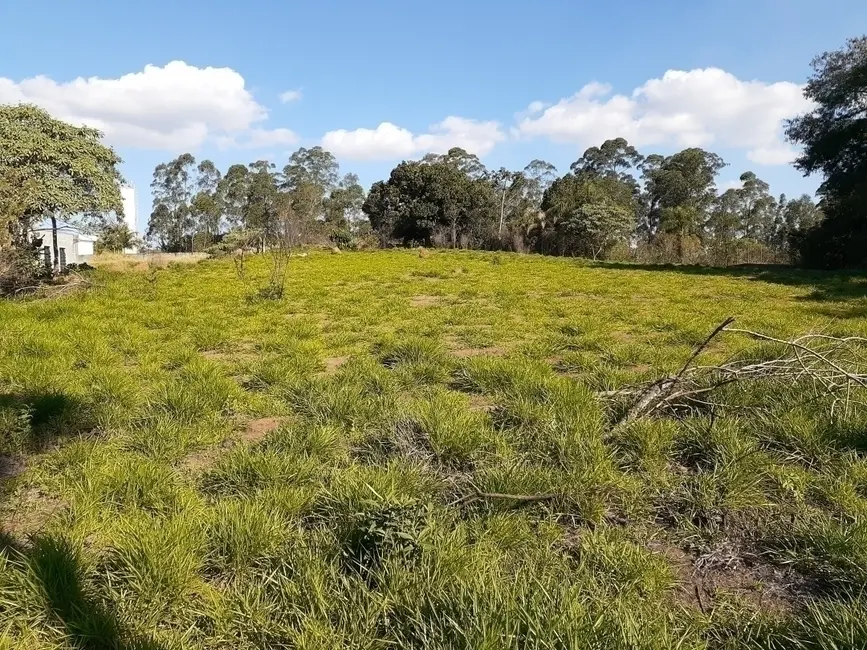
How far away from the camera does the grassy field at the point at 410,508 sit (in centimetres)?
169

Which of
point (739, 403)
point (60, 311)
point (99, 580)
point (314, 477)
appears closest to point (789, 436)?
point (739, 403)

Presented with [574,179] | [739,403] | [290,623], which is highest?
[574,179]

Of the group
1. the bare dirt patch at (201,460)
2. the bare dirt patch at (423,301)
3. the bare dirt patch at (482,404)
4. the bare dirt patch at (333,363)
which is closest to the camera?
the bare dirt patch at (201,460)

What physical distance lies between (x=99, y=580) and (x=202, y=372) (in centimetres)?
264

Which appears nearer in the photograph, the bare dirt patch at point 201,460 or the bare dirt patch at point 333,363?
the bare dirt patch at point 201,460

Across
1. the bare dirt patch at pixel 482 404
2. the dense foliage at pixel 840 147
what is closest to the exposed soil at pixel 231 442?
the bare dirt patch at pixel 482 404

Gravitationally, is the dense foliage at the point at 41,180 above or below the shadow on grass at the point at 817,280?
above

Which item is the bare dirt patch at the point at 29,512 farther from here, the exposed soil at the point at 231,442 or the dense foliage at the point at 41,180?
the dense foliage at the point at 41,180

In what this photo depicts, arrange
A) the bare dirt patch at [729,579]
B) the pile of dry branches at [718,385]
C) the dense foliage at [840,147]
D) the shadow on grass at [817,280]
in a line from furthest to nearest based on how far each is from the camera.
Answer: the dense foliage at [840,147] → the shadow on grass at [817,280] → the pile of dry branches at [718,385] → the bare dirt patch at [729,579]

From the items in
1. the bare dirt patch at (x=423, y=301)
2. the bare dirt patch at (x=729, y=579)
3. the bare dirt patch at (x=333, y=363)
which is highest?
the bare dirt patch at (x=423, y=301)

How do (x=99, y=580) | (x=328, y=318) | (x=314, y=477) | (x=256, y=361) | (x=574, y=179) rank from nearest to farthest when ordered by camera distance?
(x=99, y=580) → (x=314, y=477) → (x=256, y=361) → (x=328, y=318) → (x=574, y=179)

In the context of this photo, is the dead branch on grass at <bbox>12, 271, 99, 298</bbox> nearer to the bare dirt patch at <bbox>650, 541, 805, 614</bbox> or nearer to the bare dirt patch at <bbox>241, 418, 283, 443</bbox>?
the bare dirt patch at <bbox>241, 418, 283, 443</bbox>

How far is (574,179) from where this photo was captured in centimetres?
A: 3656

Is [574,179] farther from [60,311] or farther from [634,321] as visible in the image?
[60,311]
